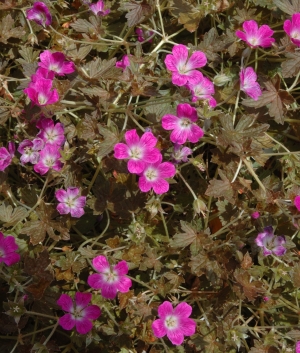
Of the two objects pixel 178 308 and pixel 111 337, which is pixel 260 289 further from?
pixel 111 337

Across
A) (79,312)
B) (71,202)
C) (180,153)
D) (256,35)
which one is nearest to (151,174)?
(180,153)

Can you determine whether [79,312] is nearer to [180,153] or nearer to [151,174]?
[151,174]

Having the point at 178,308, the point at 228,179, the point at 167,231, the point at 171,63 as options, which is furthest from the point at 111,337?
the point at 171,63

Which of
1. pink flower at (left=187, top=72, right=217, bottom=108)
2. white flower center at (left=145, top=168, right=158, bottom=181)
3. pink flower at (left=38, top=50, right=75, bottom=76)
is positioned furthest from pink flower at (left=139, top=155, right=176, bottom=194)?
pink flower at (left=38, top=50, right=75, bottom=76)

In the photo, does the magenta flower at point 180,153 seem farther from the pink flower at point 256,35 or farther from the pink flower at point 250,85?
the pink flower at point 256,35

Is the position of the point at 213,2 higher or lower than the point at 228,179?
higher

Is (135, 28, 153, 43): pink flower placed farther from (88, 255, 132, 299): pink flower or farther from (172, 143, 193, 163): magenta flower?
(88, 255, 132, 299): pink flower
